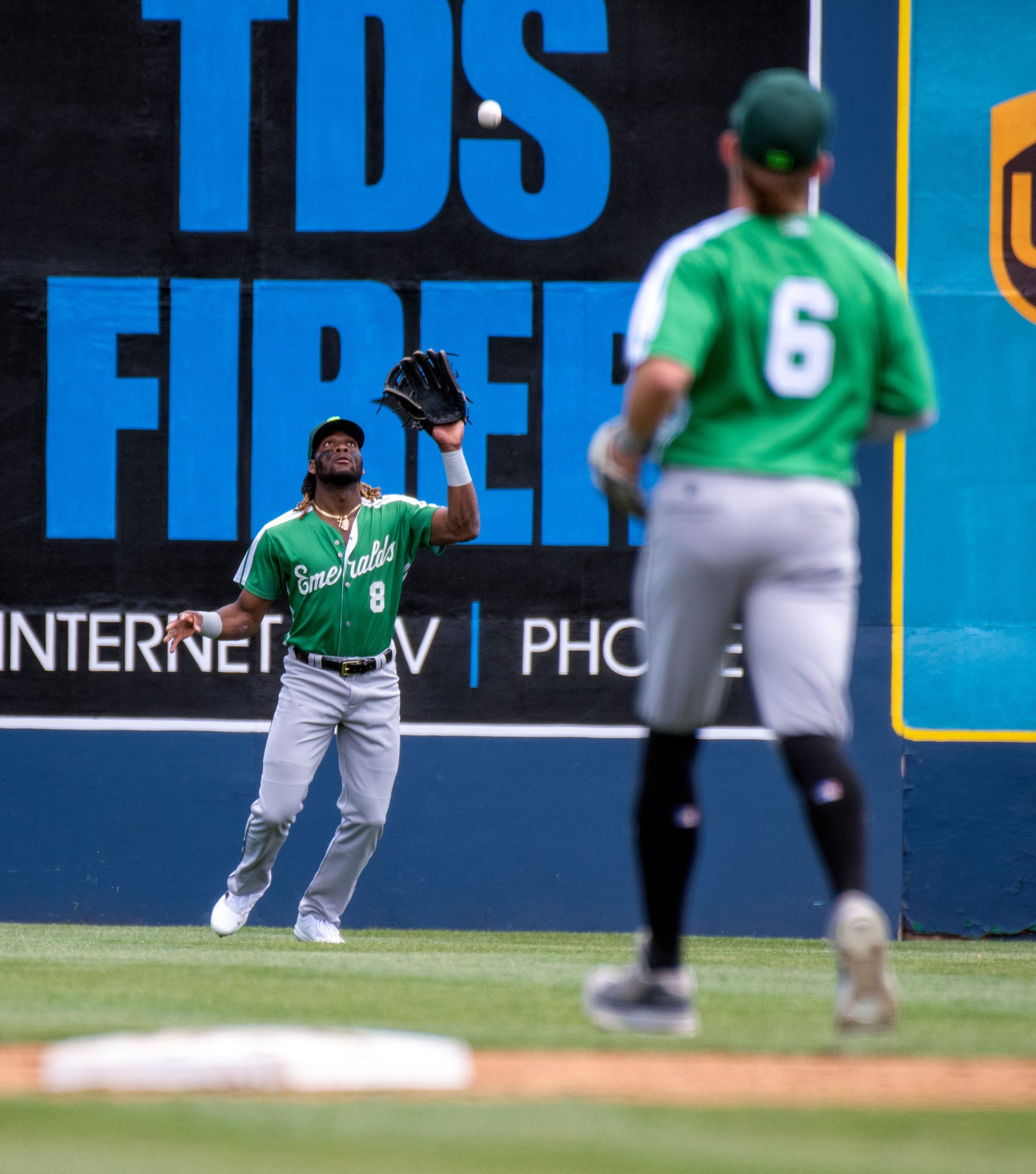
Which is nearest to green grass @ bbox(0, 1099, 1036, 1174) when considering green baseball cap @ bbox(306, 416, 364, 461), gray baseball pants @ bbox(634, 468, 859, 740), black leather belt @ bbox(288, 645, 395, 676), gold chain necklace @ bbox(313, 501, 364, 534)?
gray baseball pants @ bbox(634, 468, 859, 740)

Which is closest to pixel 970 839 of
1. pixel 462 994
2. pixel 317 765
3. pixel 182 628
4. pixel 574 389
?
pixel 574 389

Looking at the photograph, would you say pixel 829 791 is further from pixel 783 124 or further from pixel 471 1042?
pixel 783 124

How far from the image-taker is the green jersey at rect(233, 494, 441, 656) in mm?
6996

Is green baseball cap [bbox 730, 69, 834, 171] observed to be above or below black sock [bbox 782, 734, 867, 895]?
above

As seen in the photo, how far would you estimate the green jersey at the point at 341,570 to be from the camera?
23.0 feet

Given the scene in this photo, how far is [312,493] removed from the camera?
7.44 m

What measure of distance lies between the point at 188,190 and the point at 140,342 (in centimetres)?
83

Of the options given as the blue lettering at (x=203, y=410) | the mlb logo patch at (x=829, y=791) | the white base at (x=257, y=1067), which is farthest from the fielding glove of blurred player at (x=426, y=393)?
the white base at (x=257, y=1067)

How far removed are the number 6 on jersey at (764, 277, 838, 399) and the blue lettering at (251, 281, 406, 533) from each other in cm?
575

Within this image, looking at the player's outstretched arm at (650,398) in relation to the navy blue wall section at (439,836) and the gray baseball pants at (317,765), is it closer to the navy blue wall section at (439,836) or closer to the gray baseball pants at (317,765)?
the gray baseball pants at (317,765)

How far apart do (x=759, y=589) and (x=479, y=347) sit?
5.82 meters

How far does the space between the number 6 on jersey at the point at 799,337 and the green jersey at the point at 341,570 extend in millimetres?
3830

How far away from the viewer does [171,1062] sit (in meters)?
2.82

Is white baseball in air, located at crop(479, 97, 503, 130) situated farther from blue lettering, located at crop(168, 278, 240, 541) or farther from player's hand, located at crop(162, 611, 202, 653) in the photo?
player's hand, located at crop(162, 611, 202, 653)
